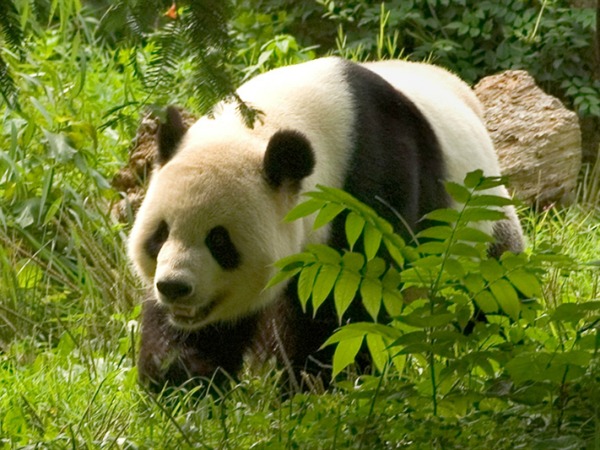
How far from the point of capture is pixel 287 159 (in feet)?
13.3

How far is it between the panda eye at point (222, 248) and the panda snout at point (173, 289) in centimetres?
19

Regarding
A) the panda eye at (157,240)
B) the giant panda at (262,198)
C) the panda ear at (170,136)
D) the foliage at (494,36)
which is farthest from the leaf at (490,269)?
the foliage at (494,36)

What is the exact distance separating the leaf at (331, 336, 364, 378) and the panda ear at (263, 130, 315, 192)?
A: 4.15 feet

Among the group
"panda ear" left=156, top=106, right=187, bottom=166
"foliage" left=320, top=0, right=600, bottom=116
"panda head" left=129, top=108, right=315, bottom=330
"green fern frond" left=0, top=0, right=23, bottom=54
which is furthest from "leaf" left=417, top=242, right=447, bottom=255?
"foliage" left=320, top=0, right=600, bottom=116

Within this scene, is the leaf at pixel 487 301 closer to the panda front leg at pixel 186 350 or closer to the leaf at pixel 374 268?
the leaf at pixel 374 268

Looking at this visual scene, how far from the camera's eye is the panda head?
3.97 metres

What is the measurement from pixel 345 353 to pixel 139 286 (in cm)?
267

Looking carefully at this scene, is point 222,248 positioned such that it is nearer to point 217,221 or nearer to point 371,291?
point 217,221

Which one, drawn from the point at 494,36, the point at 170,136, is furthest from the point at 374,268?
the point at 494,36

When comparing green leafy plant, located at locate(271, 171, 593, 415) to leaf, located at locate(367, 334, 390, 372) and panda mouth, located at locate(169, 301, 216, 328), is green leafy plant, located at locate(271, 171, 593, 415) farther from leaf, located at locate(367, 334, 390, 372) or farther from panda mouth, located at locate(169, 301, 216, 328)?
panda mouth, located at locate(169, 301, 216, 328)

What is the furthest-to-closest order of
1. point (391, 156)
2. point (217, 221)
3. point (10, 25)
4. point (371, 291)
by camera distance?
point (391, 156)
point (217, 221)
point (371, 291)
point (10, 25)

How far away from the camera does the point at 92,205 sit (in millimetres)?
5910

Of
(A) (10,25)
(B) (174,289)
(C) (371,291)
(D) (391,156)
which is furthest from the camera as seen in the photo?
(D) (391,156)

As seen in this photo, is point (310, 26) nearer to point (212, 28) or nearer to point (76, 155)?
point (76, 155)
